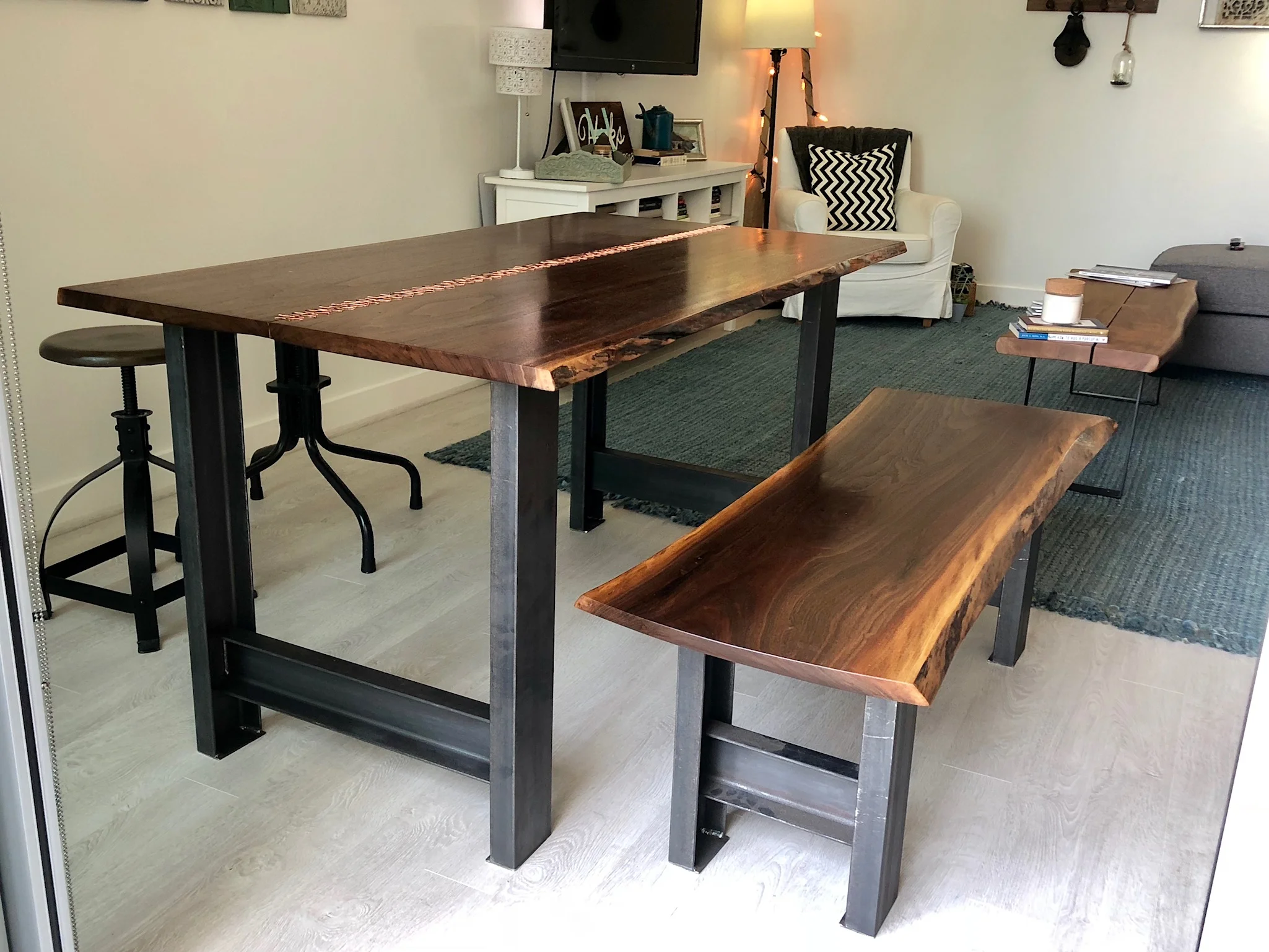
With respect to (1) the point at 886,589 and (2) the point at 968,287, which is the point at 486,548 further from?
(2) the point at 968,287

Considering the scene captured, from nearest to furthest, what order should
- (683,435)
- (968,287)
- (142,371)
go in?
(142,371)
(683,435)
(968,287)

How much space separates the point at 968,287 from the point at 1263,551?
10.2ft

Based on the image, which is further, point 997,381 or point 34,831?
point 997,381

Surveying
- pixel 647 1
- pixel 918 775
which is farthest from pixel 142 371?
pixel 647 1

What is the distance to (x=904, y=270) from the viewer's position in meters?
5.42

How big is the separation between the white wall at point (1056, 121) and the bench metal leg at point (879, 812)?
513 cm

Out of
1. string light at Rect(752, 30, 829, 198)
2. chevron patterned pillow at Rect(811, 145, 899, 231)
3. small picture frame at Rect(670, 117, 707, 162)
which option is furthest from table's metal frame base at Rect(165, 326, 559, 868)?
string light at Rect(752, 30, 829, 198)

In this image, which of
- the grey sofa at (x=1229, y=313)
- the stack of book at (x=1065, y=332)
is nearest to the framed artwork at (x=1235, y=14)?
the grey sofa at (x=1229, y=313)

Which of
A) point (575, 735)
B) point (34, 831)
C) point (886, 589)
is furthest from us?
point (575, 735)

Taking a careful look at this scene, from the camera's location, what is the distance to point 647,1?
189 inches

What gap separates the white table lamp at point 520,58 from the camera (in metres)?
3.95

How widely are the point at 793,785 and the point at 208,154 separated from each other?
2456 millimetres

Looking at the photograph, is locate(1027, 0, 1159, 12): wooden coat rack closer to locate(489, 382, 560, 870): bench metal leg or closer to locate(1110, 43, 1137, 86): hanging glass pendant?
locate(1110, 43, 1137, 86): hanging glass pendant

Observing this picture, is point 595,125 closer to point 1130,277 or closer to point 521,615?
point 1130,277
